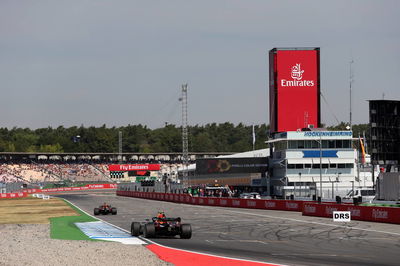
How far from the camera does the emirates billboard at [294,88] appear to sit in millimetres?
117438

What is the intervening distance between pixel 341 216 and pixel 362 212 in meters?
3.47

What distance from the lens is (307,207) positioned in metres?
49.5

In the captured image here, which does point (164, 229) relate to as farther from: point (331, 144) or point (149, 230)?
point (331, 144)

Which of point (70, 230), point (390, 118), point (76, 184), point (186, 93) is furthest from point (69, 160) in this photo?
point (70, 230)

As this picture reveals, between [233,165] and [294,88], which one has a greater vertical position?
[294,88]

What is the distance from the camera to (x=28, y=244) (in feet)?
84.7

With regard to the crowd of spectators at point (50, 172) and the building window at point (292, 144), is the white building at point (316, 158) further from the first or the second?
the crowd of spectators at point (50, 172)

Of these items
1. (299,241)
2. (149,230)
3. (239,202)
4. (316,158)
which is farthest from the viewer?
(316,158)

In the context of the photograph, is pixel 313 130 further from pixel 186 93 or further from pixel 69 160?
pixel 69 160

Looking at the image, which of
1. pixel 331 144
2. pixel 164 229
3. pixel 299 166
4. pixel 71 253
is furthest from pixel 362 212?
pixel 331 144

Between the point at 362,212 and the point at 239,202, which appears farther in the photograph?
the point at 239,202

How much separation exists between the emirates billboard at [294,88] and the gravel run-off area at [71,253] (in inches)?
3678

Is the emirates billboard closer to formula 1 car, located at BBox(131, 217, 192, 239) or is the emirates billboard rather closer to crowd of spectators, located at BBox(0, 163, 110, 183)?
crowd of spectators, located at BBox(0, 163, 110, 183)

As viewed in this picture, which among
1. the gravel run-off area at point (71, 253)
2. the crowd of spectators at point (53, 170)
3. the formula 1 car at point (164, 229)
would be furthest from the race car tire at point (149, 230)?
the crowd of spectators at point (53, 170)
